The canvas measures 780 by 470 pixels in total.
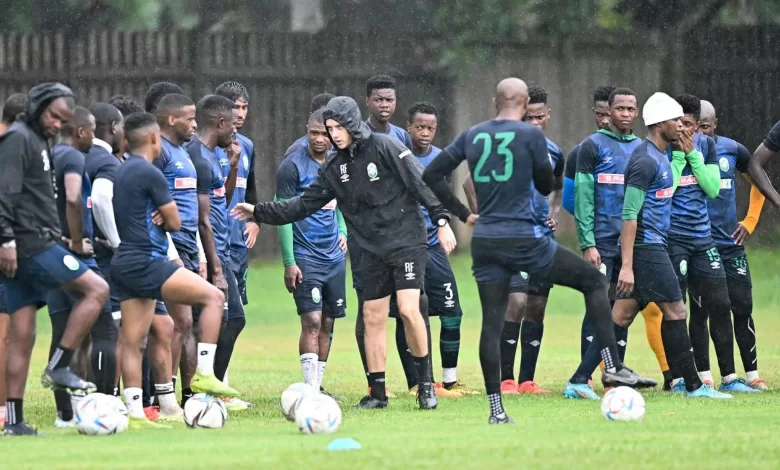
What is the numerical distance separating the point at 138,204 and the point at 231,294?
7.91 feet

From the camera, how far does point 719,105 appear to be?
81.8ft

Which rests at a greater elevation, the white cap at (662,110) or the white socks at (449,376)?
the white cap at (662,110)

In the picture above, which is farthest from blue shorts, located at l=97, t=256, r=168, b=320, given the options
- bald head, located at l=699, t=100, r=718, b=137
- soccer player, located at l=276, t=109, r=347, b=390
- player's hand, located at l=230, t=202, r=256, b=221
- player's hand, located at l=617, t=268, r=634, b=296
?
bald head, located at l=699, t=100, r=718, b=137

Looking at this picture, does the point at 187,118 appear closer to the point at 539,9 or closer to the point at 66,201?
the point at 66,201

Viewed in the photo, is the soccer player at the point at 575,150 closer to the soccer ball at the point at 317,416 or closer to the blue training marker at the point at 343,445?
the soccer ball at the point at 317,416

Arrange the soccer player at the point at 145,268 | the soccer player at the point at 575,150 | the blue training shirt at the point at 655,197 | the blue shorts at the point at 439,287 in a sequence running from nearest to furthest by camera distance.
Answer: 1. the soccer player at the point at 145,268
2. the blue training shirt at the point at 655,197
3. the blue shorts at the point at 439,287
4. the soccer player at the point at 575,150

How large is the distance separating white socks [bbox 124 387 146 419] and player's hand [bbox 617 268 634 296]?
3866mm

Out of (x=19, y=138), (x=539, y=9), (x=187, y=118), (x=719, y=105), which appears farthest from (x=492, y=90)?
(x=19, y=138)

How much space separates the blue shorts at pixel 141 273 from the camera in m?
10.1

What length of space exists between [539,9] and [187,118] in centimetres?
1483

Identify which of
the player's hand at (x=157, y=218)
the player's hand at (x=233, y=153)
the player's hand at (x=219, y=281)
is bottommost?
the player's hand at (x=219, y=281)

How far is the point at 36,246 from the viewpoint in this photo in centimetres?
969

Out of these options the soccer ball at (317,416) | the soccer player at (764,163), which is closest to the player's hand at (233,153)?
the soccer ball at (317,416)

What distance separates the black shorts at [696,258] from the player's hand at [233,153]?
3710 millimetres
